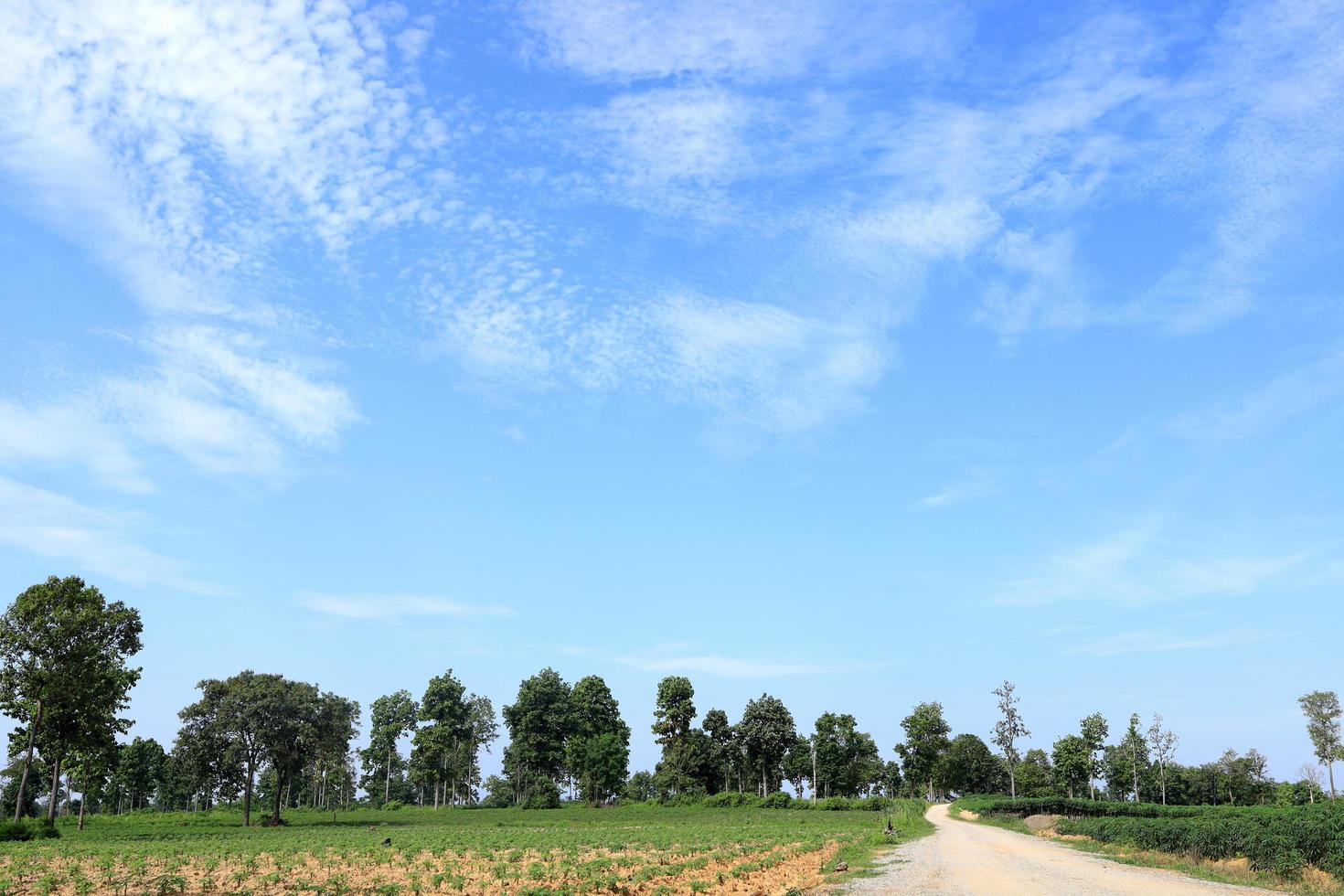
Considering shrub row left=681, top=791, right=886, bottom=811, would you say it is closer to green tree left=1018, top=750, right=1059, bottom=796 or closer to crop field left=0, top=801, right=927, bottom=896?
crop field left=0, top=801, right=927, bottom=896

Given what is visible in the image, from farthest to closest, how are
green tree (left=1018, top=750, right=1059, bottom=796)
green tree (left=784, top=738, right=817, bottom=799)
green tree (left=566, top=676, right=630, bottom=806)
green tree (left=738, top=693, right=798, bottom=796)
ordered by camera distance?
1. green tree (left=1018, top=750, right=1059, bottom=796)
2. green tree (left=784, top=738, right=817, bottom=799)
3. green tree (left=738, top=693, right=798, bottom=796)
4. green tree (left=566, top=676, right=630, bottom=806)

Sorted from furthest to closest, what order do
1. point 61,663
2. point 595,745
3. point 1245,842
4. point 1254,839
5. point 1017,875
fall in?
1. point 595,745
2. point 61,663
3. point 1245,842
4. point 1254,839
5. point 1017,875

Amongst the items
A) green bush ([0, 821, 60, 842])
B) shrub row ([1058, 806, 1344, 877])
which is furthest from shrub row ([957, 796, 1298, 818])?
green bush ([0, 821, 60, 842])

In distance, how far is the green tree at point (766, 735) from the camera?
10744 centimetres

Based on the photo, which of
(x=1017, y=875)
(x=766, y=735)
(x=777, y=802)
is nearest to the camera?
(x=1017, y=875)

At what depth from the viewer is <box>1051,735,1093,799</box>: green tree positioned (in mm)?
120250

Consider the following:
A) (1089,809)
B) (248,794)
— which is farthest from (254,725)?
(1089,809)

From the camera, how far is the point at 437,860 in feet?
114

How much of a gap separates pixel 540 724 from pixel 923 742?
57.3 meters

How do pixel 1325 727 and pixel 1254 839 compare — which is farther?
pixel 1325 727

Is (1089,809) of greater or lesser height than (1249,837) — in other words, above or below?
below

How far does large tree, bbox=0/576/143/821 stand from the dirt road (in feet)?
159

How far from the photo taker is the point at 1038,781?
136750 mm

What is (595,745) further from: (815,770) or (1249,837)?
(1249,837)
